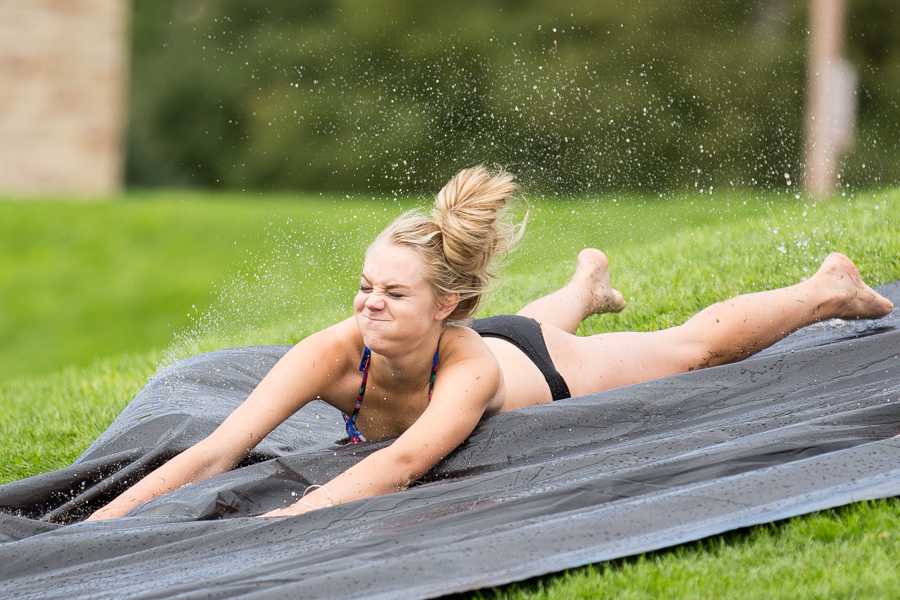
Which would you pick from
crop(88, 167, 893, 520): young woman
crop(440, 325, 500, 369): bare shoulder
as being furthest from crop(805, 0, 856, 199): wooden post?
crop(440, 325, 500, 369): bare shoulder

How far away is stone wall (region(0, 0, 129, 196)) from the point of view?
20.5m

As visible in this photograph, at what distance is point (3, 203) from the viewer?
20.8m

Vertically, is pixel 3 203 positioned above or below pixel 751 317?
below

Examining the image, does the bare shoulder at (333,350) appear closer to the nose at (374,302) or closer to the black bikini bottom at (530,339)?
the nose at (374,302)

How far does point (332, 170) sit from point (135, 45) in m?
8.81

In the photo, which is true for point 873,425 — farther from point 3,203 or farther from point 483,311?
point 3,203

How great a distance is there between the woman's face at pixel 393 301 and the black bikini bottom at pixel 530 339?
0.54 meters

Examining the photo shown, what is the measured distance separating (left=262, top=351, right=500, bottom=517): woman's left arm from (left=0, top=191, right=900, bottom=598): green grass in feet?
1.67

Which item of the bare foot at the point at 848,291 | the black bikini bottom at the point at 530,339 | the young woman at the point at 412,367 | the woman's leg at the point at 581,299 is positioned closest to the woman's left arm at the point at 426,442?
the young woman at the point at 412,367

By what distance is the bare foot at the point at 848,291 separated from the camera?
4.68 metres

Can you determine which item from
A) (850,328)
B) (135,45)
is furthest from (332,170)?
(850,328)

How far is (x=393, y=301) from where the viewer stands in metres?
3.96

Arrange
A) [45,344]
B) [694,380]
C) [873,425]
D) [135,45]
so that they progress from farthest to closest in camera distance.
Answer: [135,45], [45,344], [694,380], [873,425]

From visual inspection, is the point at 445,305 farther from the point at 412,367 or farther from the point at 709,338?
the point at 709,338
